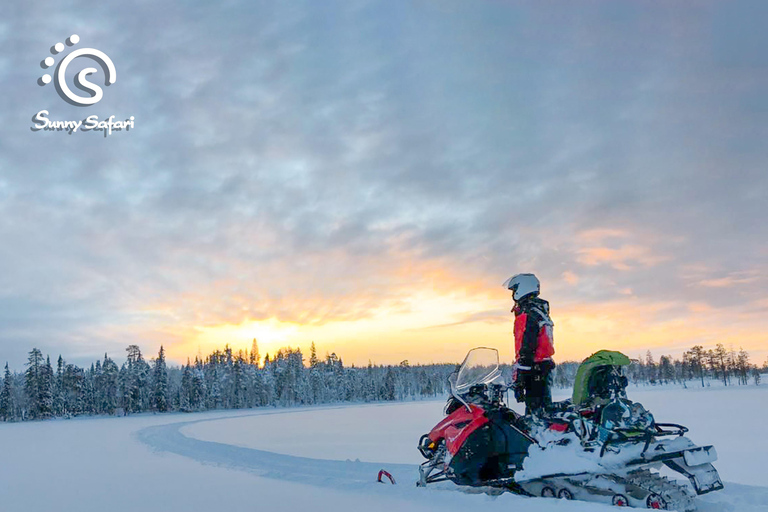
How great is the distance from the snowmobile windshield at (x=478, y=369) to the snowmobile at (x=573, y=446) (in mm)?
14

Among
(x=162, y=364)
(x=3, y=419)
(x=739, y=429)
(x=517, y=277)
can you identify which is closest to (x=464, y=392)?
(x=517, y=277)

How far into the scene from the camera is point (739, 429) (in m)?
19.7

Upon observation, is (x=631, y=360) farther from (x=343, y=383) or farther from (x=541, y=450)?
(x=343, y=383)

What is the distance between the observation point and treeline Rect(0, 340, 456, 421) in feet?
291

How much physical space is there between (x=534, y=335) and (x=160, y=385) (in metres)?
96.2

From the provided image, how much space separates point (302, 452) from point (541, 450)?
1107 centimetres

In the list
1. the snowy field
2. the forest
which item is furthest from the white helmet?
the forest

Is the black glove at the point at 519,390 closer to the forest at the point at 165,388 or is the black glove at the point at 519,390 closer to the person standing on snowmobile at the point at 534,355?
the person standing on snowmobile at the point at 534,355

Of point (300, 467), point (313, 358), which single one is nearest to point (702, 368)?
point (313, 358)

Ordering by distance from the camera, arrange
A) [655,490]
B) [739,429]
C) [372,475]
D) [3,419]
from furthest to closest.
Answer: [3,419] < [739,429] < [372,475] < [655,490]

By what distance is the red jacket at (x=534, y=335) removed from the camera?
7.68m

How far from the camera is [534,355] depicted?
768 centimetres

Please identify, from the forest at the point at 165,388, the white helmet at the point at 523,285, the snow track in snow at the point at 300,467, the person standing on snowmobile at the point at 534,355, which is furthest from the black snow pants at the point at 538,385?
the forest at the point at 165,388

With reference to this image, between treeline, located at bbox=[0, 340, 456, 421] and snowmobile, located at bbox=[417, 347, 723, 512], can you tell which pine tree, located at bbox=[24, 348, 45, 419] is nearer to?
treeline, located at bbox=[0, 340, 456, 421]
